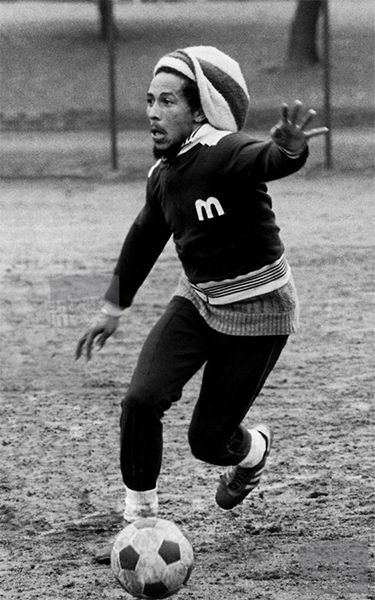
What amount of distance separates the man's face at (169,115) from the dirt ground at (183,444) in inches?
57.1

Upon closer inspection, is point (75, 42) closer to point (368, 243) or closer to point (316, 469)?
point (368, 243)

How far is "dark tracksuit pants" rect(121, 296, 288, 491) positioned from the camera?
4309 millimetres

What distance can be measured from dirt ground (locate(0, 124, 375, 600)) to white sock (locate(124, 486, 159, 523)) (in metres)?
0.22

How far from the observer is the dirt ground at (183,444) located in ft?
14.5

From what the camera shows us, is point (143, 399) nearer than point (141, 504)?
Yes

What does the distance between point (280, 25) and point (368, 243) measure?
1965 cm

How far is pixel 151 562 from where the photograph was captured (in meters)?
4.06

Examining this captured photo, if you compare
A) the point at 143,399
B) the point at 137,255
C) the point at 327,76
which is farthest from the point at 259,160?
the point at 327,76

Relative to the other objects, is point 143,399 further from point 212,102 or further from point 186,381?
point 212,102

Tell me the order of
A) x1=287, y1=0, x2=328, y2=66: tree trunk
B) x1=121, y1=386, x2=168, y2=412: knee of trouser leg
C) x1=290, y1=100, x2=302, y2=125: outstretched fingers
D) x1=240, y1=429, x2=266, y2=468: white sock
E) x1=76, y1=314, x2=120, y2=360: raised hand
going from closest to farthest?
x1=290, y1=100, x2=302, y2=125: outstretched fingers → x1=121, y1=386, x2=168, y2=412: knee of trouser leg → x1=76, y1=314, x2=120, y2=360: raised hand → x1=240, y1=429, x2=266, y2=468: white sock → x1=287, y1=0, x2=328, y2=66: tree trunk

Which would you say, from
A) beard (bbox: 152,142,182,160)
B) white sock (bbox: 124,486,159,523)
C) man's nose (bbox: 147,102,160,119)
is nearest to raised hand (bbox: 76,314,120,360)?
white sock (bbox: 124,486,159,523)

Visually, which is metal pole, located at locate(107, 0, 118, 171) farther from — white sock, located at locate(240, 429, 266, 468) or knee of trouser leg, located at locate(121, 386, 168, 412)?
knee of trouser leg, located at locate(121, 386, 168, 412)

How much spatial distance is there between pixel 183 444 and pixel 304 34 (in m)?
18.2

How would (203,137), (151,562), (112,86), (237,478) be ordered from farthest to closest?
1. (112,86)
2. (237,478)
3. (203,137)
4. (151,562)
